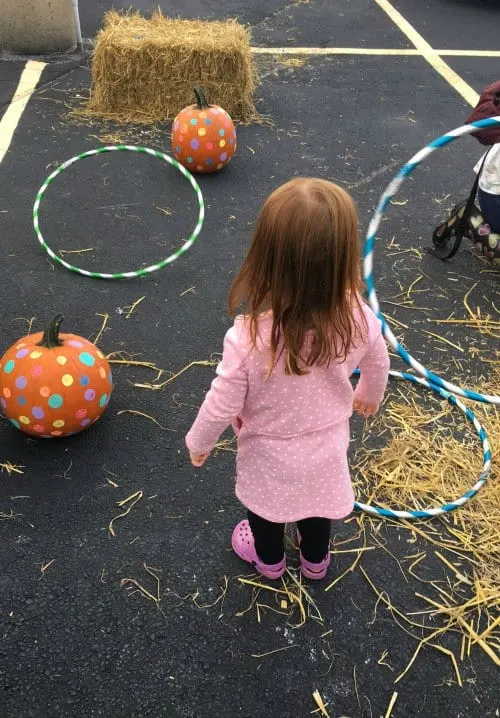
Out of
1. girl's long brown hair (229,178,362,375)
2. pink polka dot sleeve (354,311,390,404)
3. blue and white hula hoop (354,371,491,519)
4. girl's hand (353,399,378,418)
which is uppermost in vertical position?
girl's long brown hair (229,178,362,375)

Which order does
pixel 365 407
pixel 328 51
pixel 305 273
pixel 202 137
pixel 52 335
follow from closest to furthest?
1. pixel 305 273
2. pixel 365 407
3. pixel 52 335
4. pixel 202 137
5. pixel 328 51

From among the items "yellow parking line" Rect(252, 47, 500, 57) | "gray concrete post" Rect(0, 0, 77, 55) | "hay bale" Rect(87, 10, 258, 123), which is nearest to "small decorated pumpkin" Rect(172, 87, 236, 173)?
"hay bale" Rect(87, 10, 258, 123)

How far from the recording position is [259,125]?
23.7ft

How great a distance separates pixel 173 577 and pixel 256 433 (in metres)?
1.00

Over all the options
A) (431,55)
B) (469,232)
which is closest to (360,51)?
(431,55)

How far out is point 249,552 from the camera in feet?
9.53

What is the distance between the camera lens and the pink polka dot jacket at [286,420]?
2.06 m

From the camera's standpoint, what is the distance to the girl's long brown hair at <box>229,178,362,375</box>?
181 centimetres

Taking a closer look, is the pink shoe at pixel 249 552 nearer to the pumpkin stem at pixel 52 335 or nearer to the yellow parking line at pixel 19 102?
the pumpkin stem at pixel 52 335

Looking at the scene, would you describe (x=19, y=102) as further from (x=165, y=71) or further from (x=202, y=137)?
(x=202, y=137)

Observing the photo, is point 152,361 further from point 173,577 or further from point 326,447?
point 326,447

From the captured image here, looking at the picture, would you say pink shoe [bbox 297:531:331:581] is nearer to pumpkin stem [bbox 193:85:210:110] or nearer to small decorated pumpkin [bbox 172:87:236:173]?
small decorated pumpkin [bbox 172:87:236:173]

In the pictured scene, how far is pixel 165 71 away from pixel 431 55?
4438 mm

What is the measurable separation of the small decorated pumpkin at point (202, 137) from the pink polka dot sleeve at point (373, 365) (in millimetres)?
4042
